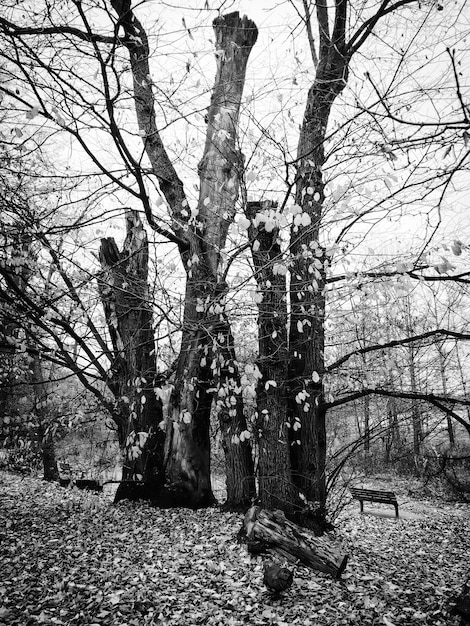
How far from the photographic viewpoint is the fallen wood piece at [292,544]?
395cm

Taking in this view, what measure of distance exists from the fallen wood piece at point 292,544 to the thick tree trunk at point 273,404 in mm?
660

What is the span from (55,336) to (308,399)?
3389 millimetres

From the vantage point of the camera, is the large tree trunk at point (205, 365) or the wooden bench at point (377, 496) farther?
the wooden bench at point (377, 496)

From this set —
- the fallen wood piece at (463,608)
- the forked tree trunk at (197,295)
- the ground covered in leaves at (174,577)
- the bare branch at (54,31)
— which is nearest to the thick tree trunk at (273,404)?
the ground covered in leaves at (174,577)

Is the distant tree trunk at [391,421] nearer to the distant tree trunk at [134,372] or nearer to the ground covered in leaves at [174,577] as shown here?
the ground covered in leaves at [174,577]

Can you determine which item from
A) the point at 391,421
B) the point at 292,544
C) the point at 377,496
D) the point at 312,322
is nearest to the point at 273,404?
the point at 312,322

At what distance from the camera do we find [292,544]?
404 cm

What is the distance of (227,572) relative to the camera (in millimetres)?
3789

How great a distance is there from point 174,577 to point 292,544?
1185 mm

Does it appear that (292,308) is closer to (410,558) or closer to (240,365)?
(240,365)

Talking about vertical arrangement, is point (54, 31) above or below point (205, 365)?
above

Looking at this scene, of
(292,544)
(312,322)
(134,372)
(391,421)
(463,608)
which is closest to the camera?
(463,608)

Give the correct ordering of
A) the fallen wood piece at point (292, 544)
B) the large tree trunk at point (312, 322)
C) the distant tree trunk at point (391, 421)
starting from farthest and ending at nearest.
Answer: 1. the distant tree trunk at point (391, 421)
2. the large tree trunk at point (312, 322)
3. the fallen wood piece at point (292, 544)

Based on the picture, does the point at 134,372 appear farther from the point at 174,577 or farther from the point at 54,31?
the point at 54,31
